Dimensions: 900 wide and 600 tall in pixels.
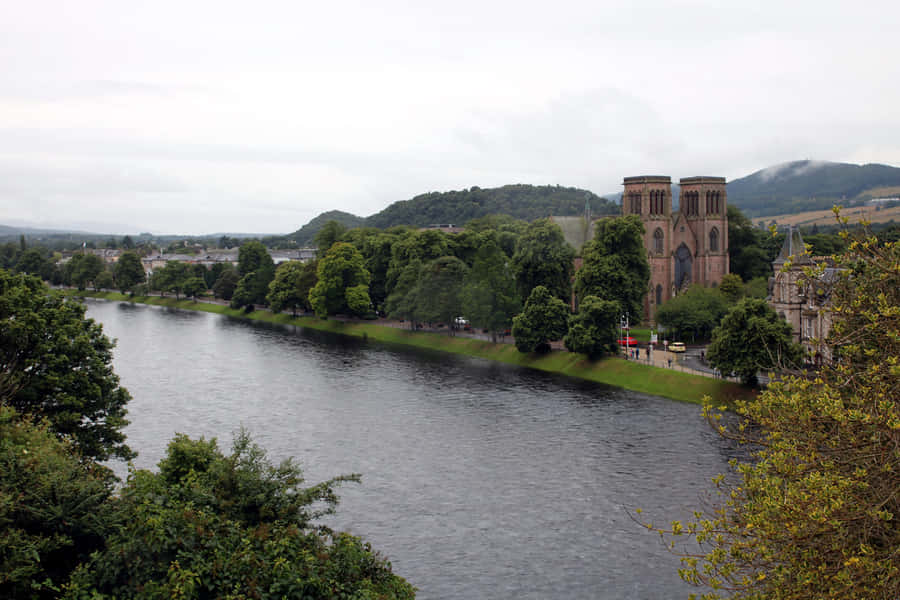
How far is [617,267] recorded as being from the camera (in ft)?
275

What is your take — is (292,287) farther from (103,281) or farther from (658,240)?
(103,281)

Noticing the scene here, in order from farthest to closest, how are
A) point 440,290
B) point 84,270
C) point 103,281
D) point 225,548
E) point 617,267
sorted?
point 103,281 < point 84,270 < point 440,290 < point 617,267 < point 225,548

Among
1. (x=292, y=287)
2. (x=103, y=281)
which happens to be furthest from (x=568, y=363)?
(x=103, y=281)

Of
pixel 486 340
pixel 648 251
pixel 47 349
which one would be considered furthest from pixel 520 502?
pixel 648 251

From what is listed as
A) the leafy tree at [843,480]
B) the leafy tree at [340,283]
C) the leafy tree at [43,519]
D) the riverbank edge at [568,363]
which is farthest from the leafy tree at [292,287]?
the leafy tree at [843,480]

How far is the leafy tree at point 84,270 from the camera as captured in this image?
188000 millimetres

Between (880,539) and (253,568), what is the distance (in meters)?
15.3

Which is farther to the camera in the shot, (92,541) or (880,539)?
(92,541)

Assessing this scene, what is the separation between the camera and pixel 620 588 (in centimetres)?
3064

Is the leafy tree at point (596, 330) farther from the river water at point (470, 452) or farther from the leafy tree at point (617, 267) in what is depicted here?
the leafy tree at point (617, 267)

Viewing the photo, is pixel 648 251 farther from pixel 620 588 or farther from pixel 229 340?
pixel 620 588

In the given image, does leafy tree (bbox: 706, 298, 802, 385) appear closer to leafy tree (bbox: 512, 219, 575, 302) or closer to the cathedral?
leafy tree (bbox: 512, 219, 575, 302)

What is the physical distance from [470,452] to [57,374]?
2331cm

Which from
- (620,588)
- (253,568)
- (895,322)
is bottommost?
(620,588)
